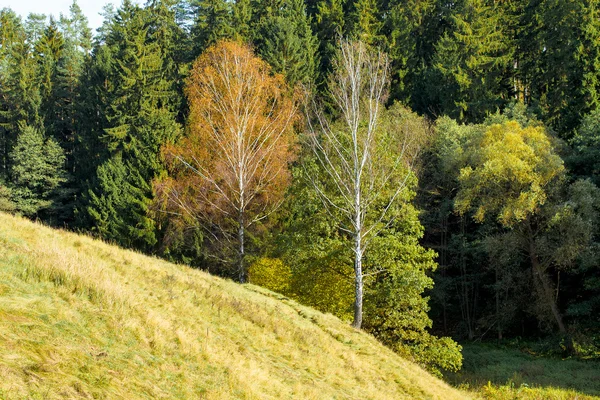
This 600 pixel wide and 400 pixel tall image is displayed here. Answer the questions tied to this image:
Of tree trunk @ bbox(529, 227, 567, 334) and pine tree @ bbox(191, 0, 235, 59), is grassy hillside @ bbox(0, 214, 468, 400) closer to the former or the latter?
tree trunk @ bbox(529, 227, 567, 334)

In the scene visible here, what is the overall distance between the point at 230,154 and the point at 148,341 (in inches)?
887

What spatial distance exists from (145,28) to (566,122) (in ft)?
139

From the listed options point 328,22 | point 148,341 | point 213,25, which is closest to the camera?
point 148,341

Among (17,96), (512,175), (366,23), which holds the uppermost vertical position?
(366,23)

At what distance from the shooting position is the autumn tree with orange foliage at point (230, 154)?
29.7m

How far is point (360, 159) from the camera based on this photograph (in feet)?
77.6

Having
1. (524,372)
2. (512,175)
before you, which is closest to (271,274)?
(524,372)

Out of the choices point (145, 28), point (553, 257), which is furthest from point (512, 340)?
point (145, 28)

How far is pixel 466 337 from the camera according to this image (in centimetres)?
3756

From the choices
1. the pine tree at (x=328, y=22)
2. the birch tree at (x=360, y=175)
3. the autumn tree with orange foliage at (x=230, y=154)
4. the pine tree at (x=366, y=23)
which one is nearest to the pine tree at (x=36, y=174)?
the autumn tree with orange foliage at (x=230, y=154)

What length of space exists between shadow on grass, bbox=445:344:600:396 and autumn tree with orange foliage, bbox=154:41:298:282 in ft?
42.7

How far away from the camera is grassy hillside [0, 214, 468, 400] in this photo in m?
6.71

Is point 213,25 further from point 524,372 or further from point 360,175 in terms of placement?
point 524,372

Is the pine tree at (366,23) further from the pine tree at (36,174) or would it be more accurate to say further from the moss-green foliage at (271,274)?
the pine tree at (36,174)
